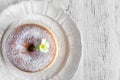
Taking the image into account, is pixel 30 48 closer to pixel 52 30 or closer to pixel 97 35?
pixel 52 30

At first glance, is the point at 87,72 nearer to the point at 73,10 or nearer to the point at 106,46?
the point at 106,46

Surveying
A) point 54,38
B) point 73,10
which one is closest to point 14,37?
point 54,38

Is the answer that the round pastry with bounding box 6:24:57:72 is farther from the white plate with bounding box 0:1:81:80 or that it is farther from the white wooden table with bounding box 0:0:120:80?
the white wooden table with bounding box 0:0:120:80

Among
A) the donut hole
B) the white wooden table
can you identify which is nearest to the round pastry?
the donut hole

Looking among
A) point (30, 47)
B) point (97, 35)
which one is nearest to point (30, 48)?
point (30, 47)

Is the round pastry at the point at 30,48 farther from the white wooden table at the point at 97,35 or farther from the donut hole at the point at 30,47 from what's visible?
the white wooden table at the point at 97,35

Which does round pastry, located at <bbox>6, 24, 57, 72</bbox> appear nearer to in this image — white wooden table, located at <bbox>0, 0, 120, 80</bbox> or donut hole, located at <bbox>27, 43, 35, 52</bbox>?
donut hole, located at <bbox>27, 43, 35, 52</bbox>
